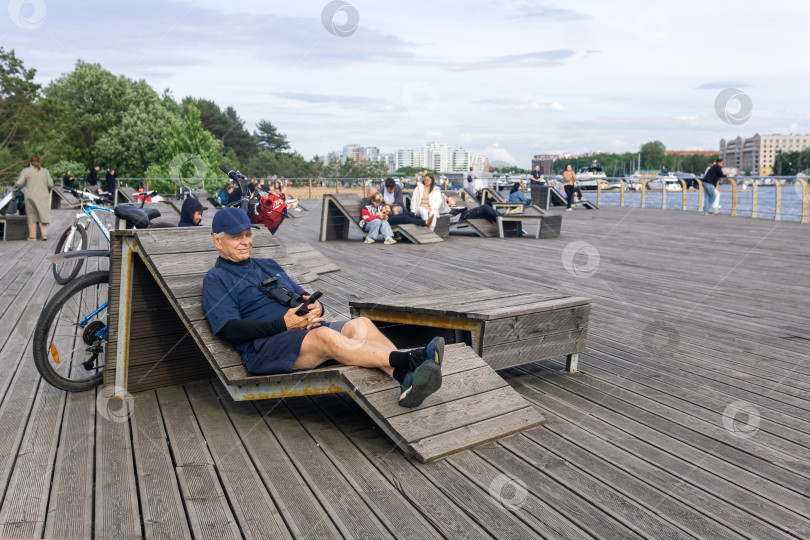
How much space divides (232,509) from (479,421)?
1.20 m

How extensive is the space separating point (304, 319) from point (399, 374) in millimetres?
555

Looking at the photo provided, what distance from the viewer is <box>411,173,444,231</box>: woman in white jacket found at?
40.4 ft

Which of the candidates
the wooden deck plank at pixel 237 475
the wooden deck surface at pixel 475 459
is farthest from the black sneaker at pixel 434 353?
the wooden deck plank at pixel 237 475

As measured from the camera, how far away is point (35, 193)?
37.3 ft

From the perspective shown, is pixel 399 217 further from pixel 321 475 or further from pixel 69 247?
pixel 321 475

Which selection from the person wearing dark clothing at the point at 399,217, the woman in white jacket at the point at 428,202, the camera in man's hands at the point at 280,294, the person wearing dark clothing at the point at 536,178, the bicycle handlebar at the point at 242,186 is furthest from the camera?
the person wearing dark clothing at the point at 536,178

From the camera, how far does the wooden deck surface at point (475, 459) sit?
7.80 ft

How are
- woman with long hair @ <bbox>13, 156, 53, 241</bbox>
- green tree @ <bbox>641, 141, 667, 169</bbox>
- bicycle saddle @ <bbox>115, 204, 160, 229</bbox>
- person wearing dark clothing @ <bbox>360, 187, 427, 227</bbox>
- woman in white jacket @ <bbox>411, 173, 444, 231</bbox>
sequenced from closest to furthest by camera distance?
bicycle saddle @ <bbox>115, 204, 160, 229</bbox>
woman with long hair @ <bbox>13, 156, 53, 241</bbox>
person wearing dark clothing @ <bbox>360, 187, 427, 227</bbox>
woman in white jacket @ <bbox>411, 173, 444, 231</bbox>
green tree @ <bbox>641, 141, 667, 169</bbox>

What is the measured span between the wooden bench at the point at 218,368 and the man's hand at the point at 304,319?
24 cm

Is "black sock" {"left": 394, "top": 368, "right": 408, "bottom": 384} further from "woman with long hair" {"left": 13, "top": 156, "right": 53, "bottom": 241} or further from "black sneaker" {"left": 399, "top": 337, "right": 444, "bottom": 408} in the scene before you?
"woman with long hair" {"left": 13, "top": 156, "right": 53, "bottom": 241}

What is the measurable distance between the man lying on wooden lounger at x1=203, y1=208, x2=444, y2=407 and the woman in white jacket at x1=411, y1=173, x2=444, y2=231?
878 centimetres

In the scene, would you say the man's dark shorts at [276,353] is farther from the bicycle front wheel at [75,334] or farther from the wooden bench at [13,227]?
the wooden bench at [13,227]

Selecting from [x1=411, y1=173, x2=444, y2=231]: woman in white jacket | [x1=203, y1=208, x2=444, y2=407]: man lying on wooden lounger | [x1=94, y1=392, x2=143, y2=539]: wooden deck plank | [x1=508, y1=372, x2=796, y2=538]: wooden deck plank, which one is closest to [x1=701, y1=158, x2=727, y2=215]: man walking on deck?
[x1=411, y1=173, x2=444, y2=231]: woman in white jacket

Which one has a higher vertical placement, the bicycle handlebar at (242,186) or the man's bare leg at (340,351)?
the bicycle handlebar at (242,186)
